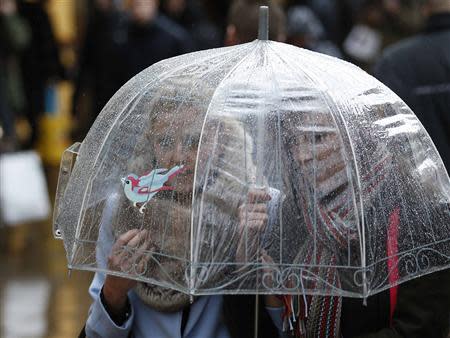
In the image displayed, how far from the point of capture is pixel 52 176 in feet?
39.7

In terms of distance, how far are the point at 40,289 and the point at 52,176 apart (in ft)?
14.4

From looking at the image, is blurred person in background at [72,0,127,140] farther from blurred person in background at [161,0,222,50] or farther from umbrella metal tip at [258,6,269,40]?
umbrella metal tip at [258,6,269,40]

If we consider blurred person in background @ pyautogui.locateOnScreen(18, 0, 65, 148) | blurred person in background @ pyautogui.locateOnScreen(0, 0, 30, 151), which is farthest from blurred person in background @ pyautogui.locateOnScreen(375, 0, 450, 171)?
blurred person in background @ pyautogui.locateOnScreen(18, 0, 65, 148)

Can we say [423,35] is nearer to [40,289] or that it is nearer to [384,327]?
[384,327]

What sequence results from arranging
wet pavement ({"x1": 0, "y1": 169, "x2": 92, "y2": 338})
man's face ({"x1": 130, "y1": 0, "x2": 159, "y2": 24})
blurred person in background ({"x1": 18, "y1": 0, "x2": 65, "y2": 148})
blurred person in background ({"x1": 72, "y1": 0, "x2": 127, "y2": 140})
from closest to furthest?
wet pavement ({"x1": 0, "y1": 169, "x2": 92, "y2": 338})
man's face ({"x1": 130, "y1": 0, "x2": 159, "y2": 24})
blurred person in background ({"x1": 72, "y1": 0, "x2": 127, "y2": 140})
blurred person in background ({"x1": 18, "y1": 0, "x2": 65, "y2": 148})

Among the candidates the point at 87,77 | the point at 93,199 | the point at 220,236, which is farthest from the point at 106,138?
the point at 87,77

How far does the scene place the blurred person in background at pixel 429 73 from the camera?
17.1 ft

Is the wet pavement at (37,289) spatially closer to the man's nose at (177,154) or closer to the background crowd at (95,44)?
the background crowd at (95,44)

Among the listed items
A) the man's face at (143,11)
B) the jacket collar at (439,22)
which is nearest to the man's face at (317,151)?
the jacket collar at (439,22)

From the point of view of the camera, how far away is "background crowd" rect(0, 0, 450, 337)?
31.1 ft

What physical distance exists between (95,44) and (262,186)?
8.88 m

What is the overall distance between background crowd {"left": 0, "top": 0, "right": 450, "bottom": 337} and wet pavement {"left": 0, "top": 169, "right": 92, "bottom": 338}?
0.11ft

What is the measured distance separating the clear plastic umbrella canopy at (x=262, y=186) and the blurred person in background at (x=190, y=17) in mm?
11644

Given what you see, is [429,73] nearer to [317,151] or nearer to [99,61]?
[317,151]
